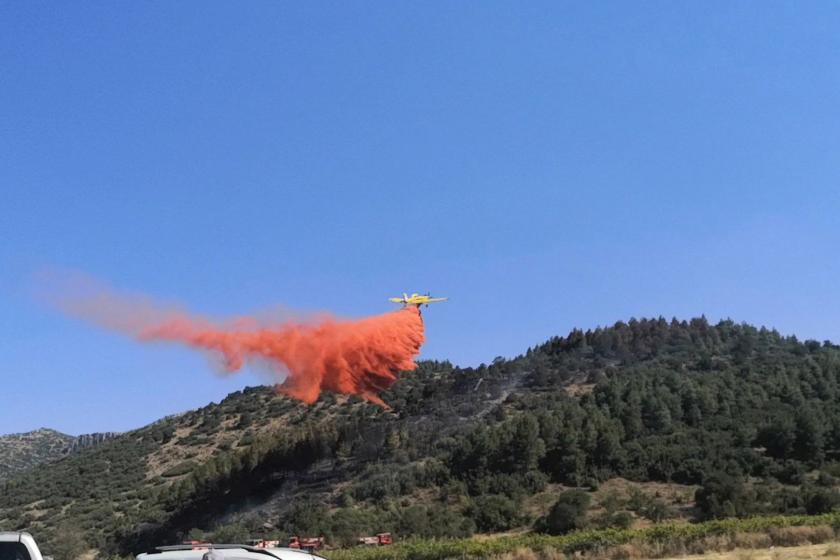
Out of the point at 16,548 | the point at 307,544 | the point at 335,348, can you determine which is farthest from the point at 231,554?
the point at 335,348

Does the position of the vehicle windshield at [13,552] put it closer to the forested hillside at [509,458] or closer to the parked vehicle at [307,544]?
the parked vehicle at [307,544]

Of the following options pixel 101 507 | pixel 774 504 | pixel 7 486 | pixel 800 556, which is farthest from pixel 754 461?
pixel 7 486

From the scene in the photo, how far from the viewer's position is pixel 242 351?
47.4 m

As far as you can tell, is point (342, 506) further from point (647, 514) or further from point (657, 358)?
point (657, 358)

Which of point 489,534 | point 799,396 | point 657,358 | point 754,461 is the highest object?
point 657,358

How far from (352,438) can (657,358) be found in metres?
33.2

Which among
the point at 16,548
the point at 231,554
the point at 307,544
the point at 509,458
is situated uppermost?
the point at 509,458

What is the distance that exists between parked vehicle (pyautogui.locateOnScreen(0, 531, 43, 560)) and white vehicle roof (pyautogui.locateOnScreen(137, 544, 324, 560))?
4.27 ft

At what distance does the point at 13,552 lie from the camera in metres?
9.90

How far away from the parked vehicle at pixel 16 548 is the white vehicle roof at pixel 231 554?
1.30 m

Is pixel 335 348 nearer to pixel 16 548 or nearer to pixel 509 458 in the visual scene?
pixel 509 458

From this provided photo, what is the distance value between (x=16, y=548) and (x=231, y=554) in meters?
2.72

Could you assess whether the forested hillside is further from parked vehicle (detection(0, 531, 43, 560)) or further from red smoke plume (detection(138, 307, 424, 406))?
parked vehicle (detection(0, 531, 43, 560))

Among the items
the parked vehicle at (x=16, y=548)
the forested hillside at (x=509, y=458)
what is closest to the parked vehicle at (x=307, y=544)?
the forested hillside at (x=509, y=458)
